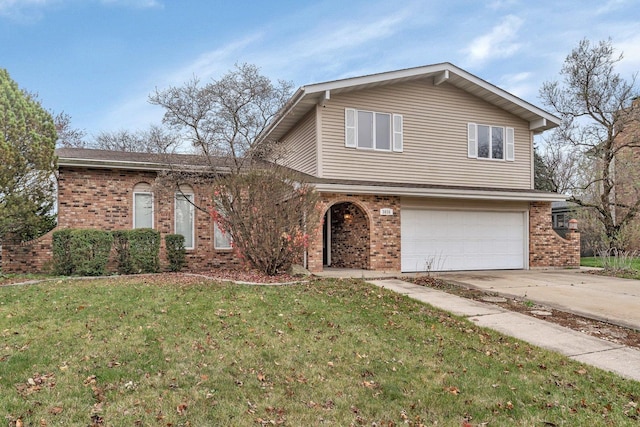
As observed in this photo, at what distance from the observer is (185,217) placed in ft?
42.8

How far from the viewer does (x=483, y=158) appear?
563 inches

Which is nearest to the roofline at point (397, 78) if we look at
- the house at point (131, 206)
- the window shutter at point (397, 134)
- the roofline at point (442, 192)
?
the window shutter at point (397, 134)

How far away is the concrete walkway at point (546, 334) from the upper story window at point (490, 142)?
757 cm

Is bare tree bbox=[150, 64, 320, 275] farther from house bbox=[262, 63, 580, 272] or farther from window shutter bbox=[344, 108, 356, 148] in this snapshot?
window shutter bbox=[344, 108, 356, 148]

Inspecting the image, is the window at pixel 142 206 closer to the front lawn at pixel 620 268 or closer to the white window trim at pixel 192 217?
the white window trim at pixel 192 217

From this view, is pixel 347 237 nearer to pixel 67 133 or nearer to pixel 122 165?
pixel 122 165

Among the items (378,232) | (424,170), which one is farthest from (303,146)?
(424,170)

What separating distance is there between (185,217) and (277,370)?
31.8 ft

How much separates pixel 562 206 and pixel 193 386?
26095mm

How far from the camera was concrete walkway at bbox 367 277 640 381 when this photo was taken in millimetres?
4688

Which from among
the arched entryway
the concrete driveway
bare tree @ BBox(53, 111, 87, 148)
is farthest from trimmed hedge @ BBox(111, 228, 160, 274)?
bare tree @ BBox(53, 111, 87, 148)

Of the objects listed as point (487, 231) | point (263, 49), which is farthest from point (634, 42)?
point (263, 49)

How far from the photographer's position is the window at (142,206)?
40.7 ft

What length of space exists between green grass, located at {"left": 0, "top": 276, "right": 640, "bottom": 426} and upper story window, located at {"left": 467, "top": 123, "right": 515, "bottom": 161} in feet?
30.1
